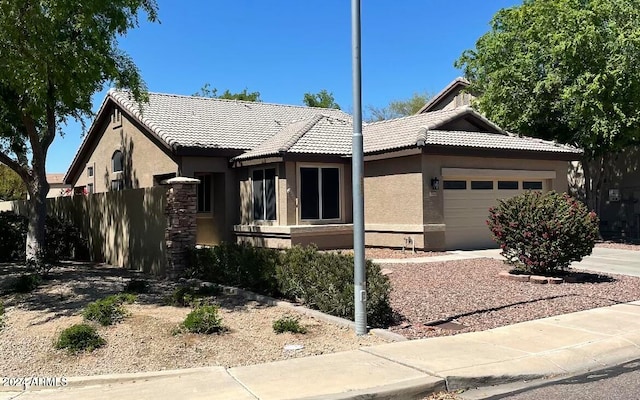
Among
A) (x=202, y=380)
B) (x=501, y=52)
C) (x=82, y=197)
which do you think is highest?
(x=501, y=52)

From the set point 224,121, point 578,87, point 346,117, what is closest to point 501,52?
point 578,87

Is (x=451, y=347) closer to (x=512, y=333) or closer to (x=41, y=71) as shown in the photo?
(x=512, y=333)

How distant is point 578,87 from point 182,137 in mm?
13457

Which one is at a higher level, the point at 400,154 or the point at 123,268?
the point at 400,154

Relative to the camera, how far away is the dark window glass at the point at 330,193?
18.8 metres

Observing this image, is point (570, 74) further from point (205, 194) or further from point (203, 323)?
point (203, 323)

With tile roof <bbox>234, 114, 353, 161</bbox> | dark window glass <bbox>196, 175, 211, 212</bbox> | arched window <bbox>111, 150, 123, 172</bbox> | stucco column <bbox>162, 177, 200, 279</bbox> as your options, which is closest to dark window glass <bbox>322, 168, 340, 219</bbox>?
tile roof <bbox>234, 114, 353, 161</bbox>

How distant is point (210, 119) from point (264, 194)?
515 centimetres

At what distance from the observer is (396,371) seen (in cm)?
637

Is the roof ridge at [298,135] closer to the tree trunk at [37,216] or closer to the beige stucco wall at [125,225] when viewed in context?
the beige stucco wall at [125,225]

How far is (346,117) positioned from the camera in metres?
25.7

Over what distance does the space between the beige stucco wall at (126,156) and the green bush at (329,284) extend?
10.3m

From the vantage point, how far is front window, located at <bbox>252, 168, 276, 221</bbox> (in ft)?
60.6

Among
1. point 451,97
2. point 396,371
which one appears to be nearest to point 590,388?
point 396,371
